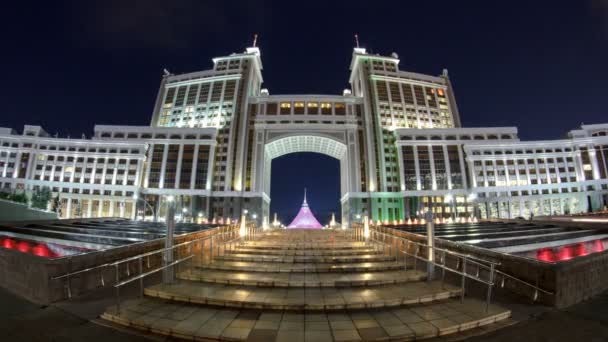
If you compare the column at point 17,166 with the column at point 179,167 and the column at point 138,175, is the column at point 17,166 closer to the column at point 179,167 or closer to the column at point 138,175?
the column at point 138,175

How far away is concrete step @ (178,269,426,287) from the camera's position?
8062mm

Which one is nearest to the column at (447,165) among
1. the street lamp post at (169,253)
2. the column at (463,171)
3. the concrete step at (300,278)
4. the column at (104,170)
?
the column at (463,171)

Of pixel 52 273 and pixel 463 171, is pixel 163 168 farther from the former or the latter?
pixel 463 171

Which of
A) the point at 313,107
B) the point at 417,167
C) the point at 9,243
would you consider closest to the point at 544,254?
the point at 9,243

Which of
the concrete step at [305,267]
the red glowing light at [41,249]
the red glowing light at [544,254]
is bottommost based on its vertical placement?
the concrete step at [305,267]

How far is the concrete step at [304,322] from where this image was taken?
520 cm

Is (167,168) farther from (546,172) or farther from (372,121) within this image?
(546,172)

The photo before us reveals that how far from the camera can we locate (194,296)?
22.3 ft

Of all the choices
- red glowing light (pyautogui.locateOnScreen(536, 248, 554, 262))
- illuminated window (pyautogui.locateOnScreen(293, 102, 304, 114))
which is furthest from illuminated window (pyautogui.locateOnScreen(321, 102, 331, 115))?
red glowing light (pyautogui.locateOnScreen(536, 248, 554, 262))

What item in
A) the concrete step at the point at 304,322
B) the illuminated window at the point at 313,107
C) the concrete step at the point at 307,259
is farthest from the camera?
the illuminated window at the point at 313,107

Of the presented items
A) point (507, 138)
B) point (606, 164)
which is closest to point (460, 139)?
point (507, 138)

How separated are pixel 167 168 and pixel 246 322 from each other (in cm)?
7781

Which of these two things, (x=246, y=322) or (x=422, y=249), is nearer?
→ (x=246, y=322)

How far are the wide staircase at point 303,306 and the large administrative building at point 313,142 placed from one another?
63.2m
